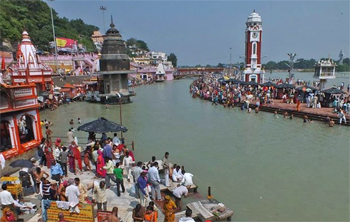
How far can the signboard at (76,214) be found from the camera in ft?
20.7

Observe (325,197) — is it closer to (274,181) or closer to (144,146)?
(274,181)

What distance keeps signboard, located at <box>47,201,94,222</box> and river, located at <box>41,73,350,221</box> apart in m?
4.27

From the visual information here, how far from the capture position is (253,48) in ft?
149

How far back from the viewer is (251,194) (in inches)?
369

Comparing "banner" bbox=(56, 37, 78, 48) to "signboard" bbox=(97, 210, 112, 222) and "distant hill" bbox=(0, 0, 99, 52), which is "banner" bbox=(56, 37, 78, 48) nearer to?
"distant hill" bbox=(0, 0, 99, 52)

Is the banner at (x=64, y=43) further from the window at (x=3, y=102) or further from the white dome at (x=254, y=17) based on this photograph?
the window at (x=3, y=102)

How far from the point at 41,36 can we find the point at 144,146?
52.6 metres

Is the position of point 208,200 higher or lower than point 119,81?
lower

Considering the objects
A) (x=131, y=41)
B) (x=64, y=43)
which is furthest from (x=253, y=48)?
(x=131, y=41)

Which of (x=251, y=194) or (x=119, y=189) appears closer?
(x=119, y=189)

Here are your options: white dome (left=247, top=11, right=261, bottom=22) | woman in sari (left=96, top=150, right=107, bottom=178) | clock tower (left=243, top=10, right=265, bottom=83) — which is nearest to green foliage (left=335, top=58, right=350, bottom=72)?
clock tower (left=243, top=10, right=265, bottom=83)

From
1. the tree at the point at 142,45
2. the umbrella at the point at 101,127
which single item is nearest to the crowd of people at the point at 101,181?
the umbrella at the point at 101,127

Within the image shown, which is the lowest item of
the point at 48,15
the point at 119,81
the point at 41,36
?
the point at 119,81

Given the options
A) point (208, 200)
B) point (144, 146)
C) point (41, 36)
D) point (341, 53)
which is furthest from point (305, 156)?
point (341, 53)
